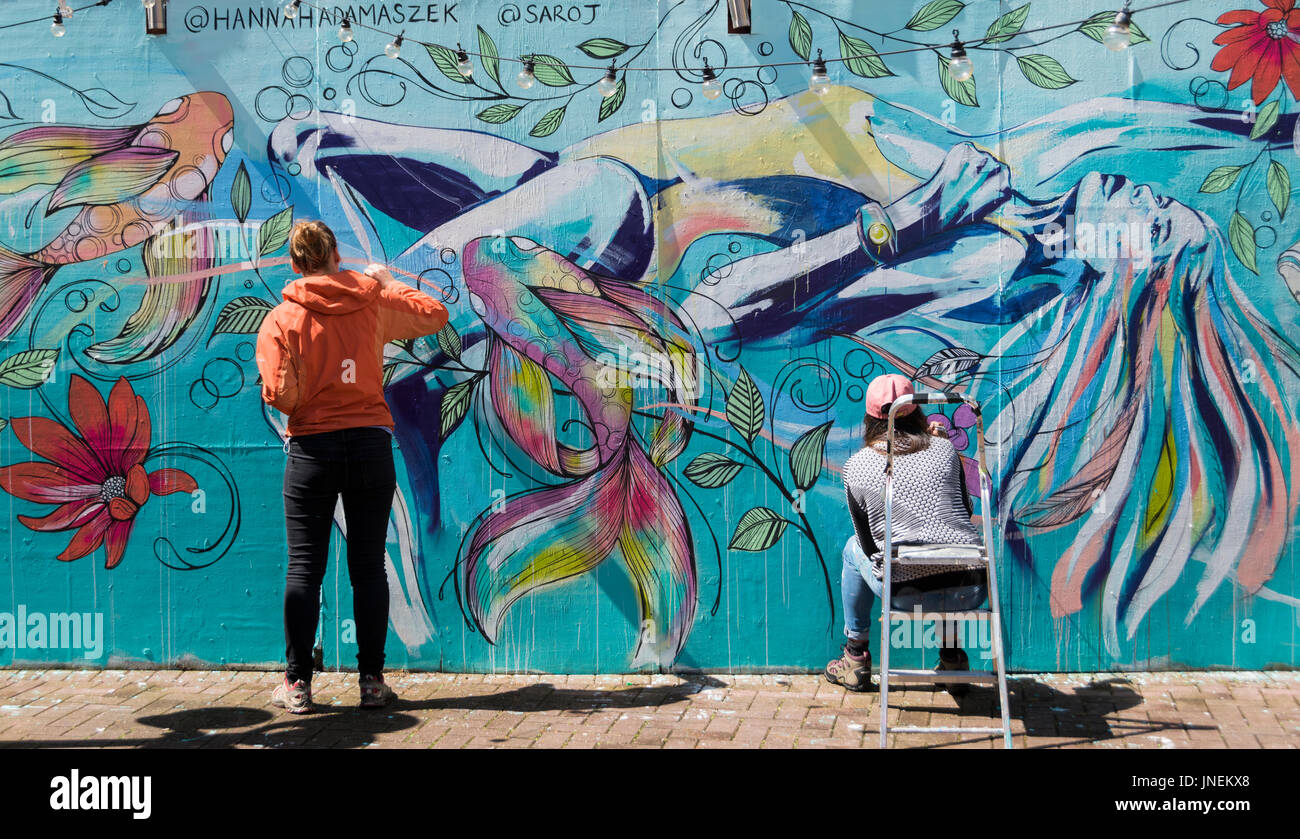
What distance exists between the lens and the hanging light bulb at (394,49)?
5.25m

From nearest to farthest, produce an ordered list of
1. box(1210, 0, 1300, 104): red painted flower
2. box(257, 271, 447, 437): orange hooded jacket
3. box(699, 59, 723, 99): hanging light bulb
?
1. box(257, 271, 447, 437): orange hooded jacket
2. box(1210, 0, 1300, 104): red painted flower
3. box(699, 59, 723, 99): hanging light bulb

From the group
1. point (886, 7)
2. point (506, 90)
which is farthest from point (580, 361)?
point (886, 7)

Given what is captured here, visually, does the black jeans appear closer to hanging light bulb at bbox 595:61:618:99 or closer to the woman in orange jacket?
the woman in orange jacket

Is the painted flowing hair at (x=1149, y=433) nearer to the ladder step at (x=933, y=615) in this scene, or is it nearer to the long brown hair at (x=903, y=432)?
the long brown hair at (x=903, y=432)

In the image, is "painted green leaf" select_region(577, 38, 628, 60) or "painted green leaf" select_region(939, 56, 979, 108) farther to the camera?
"painted green leaf" select_region(577, 38, 628, 60)

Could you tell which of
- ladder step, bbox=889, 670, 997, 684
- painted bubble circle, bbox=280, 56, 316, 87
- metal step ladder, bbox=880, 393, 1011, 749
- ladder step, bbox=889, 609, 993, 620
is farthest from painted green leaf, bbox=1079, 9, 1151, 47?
painted bubble circle, bbox=280, 56, 316, 87

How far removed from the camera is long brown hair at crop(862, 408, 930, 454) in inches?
184

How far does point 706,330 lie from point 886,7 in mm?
1688

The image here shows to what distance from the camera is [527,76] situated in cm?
523

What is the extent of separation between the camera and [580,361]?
5.24 meters

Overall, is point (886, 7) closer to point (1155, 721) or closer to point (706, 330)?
point (706, 330)

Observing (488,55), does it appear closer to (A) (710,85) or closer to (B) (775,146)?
(A) (710,85)

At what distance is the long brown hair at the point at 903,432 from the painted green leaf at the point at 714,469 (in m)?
0.64

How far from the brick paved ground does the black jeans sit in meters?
0.33
